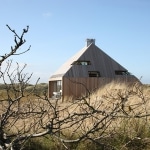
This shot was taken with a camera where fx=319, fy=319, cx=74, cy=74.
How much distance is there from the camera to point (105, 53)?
76.0ft

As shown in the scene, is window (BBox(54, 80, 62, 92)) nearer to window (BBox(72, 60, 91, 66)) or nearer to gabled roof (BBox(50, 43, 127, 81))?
gabled roof (BBox(50, 43, 127, 81))

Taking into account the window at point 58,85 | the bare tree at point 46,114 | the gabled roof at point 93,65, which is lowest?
the window at point 58,85

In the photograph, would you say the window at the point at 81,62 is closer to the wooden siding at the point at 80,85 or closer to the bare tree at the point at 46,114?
the wooden siding at the point at 80,85

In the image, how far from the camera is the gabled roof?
22016 mm

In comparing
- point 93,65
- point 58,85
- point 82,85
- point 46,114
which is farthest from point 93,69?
point 46,114

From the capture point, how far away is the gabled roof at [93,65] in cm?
2202

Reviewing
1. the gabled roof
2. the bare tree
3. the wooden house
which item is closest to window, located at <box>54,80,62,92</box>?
the wooden house

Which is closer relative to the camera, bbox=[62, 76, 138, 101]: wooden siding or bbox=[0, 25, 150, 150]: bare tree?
bbox=[0, 25, 150, 150]: bare tree

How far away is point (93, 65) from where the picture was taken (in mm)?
22531

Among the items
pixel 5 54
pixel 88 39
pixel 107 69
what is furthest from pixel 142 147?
pixel 88 39

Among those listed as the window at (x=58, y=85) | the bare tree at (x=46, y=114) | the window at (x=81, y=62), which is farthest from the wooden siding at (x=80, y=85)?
A: the bare tree at (x=46, y=114)

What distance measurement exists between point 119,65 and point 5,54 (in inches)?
852

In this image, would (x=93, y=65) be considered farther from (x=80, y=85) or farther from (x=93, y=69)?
(x=80, y=85)

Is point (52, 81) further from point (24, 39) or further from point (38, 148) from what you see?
point (24, 39)
